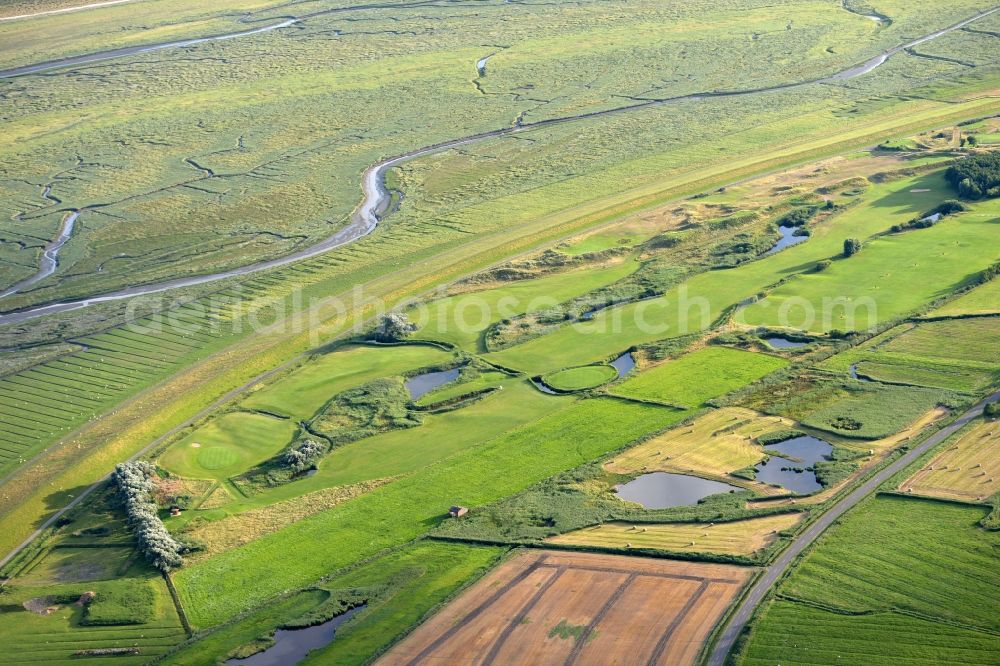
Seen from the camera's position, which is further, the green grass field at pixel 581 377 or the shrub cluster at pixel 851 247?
the shrub cluster at pixel 851 247

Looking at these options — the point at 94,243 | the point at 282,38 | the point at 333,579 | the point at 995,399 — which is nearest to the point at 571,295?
the point at 995,399

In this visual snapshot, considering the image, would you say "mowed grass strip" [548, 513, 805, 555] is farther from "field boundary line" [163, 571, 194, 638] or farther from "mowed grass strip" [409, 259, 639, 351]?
"mowed grass strip" [409, 259, 639, 351]

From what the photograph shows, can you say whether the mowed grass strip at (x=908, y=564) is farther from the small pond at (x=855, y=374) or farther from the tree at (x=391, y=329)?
the tree at (x=391, y=329)

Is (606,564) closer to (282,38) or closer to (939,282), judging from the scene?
(939,282)

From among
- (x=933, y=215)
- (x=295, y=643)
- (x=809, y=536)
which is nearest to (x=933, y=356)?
(x=809, y=536)

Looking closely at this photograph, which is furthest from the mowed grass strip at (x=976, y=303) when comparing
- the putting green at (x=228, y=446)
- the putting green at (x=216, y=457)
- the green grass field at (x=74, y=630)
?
the green grass field at (x=74, y=630)

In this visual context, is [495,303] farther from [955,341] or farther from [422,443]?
[955,341]
